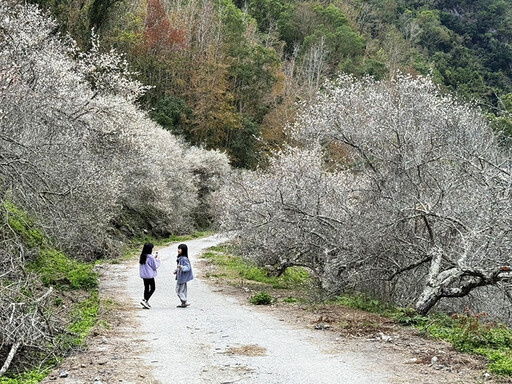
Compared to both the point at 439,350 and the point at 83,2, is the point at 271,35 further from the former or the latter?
the point at 439,350

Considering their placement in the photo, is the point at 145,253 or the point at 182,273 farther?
the point at 145,253

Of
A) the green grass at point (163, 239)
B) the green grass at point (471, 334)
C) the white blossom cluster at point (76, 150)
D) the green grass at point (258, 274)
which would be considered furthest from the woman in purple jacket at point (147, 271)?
the green grass at point (163, 239)

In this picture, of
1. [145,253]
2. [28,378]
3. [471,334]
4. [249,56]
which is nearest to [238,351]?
[28,378]

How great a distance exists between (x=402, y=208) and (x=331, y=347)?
4.12 m

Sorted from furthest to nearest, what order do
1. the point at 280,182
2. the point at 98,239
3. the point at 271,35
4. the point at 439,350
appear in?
the point at 271,35 < the point at 98,239 < the point at 280,182 < the point at 439,350

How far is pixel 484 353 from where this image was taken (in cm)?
718

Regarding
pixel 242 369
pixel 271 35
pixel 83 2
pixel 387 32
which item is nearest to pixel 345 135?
pixel 242 369

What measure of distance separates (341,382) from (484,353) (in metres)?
2.49

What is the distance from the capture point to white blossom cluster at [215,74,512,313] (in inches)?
393

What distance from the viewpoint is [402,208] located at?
35.8ft

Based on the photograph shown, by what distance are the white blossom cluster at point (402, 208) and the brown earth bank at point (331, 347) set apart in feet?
4.87

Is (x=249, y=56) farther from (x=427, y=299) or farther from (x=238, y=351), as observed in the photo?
(x=238, y=351)

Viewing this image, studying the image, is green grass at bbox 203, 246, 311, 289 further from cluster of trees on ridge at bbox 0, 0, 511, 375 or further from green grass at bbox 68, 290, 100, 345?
green grass at bbox 68, 290, 100, 345

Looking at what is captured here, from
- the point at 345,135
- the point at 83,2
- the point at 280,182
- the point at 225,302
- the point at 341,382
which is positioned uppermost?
the point at 83,2
